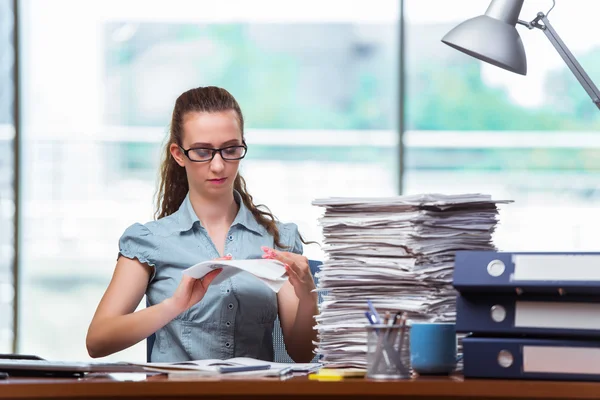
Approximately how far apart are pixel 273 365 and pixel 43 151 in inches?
115

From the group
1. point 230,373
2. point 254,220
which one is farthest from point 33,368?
point 254,220

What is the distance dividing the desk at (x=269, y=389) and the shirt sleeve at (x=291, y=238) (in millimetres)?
962

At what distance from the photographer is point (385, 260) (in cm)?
166

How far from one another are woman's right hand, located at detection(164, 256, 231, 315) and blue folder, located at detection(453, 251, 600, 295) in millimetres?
541

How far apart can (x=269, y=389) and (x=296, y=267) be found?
48 cm

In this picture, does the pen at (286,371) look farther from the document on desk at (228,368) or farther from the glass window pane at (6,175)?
the glass window pane at (6,175)

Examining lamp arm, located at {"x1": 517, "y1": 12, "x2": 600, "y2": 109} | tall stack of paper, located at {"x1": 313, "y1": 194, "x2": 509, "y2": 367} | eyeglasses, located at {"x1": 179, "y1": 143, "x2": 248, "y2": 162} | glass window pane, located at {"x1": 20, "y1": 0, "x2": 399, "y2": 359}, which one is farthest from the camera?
glass window pane, located at {"x1": 20, "y1": 0, "x2": 399, "y2": 359}

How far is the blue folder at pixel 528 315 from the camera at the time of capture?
4.72ft

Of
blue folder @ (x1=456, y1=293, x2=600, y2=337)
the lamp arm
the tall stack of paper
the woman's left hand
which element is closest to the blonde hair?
the woman's left hand

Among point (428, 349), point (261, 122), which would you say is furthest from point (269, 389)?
Answer: point (261, 122)

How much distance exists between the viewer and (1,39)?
429 cm

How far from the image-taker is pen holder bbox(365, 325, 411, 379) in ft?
4.85

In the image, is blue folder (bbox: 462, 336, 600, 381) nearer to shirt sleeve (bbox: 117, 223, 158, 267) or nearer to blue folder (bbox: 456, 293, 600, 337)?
→ blue folder (bbox: 456, 293, 600, 337)

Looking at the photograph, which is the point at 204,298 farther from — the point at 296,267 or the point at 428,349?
the point at 428,349
